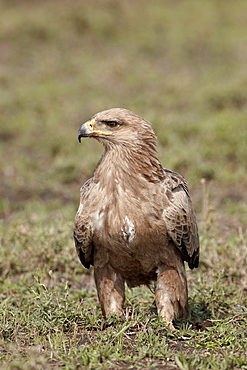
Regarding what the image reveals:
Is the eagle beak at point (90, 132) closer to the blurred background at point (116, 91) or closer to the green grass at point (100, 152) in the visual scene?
the green grass at point (100, 152)

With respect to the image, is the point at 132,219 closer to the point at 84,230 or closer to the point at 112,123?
the point at 84,230

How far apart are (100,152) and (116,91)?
13.2ft

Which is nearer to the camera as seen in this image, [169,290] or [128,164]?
[128,164]

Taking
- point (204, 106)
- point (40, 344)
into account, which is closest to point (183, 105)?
point (204, 106)

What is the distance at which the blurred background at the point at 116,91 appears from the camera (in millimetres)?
9188

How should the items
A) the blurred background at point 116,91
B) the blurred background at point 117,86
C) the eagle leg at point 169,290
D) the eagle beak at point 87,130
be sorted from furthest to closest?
the blurred background at point 117,86 < the blurred background at point 116,91 < the eagle leg at point 169,290 < the eagle beak at point 87,130

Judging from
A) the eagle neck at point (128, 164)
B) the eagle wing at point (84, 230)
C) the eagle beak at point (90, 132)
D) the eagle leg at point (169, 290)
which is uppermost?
the eagle beak at point (90, 132)

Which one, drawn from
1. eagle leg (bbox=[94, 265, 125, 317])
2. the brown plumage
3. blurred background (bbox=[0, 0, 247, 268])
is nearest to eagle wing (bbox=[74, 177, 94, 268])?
the brown plumage

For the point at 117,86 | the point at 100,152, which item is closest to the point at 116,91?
the point at 117,86

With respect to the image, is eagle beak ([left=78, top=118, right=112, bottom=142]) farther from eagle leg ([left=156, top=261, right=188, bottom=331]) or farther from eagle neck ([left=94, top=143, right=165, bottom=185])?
eagle leg ([left=156, top=261, right=188, bottom=331])

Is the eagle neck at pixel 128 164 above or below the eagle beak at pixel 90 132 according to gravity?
below

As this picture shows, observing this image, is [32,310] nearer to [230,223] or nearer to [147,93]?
[230,223]

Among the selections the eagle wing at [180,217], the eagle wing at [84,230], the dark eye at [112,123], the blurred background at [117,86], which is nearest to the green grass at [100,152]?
the blurred background at [117,86]

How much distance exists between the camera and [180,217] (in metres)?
4.44
